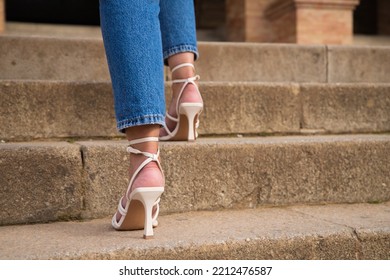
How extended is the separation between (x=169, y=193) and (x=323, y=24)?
422cm

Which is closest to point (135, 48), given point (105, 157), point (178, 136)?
point (105, 157)

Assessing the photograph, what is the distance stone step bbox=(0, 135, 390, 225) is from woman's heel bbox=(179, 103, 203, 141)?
0.08 metres

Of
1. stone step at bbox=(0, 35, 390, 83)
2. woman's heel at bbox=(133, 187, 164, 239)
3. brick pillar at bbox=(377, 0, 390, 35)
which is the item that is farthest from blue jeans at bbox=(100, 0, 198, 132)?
brick pillar at bbox=(377, 0, 390, 35)

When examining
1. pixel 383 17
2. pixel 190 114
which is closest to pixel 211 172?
pixel 190 114

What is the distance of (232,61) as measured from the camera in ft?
10.4

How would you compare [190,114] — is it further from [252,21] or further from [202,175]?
[252,21]

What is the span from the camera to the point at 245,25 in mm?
6004

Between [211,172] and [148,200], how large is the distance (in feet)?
1.58

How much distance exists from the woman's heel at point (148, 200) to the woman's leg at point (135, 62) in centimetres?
16

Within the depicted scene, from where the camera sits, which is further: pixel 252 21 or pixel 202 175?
pixel 252 21

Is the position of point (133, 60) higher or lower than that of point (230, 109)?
higher

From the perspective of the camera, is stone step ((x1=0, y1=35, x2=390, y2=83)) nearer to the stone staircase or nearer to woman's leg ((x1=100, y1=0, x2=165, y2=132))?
the stone staircase

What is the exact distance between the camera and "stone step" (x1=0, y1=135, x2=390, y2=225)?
1.70 meters
